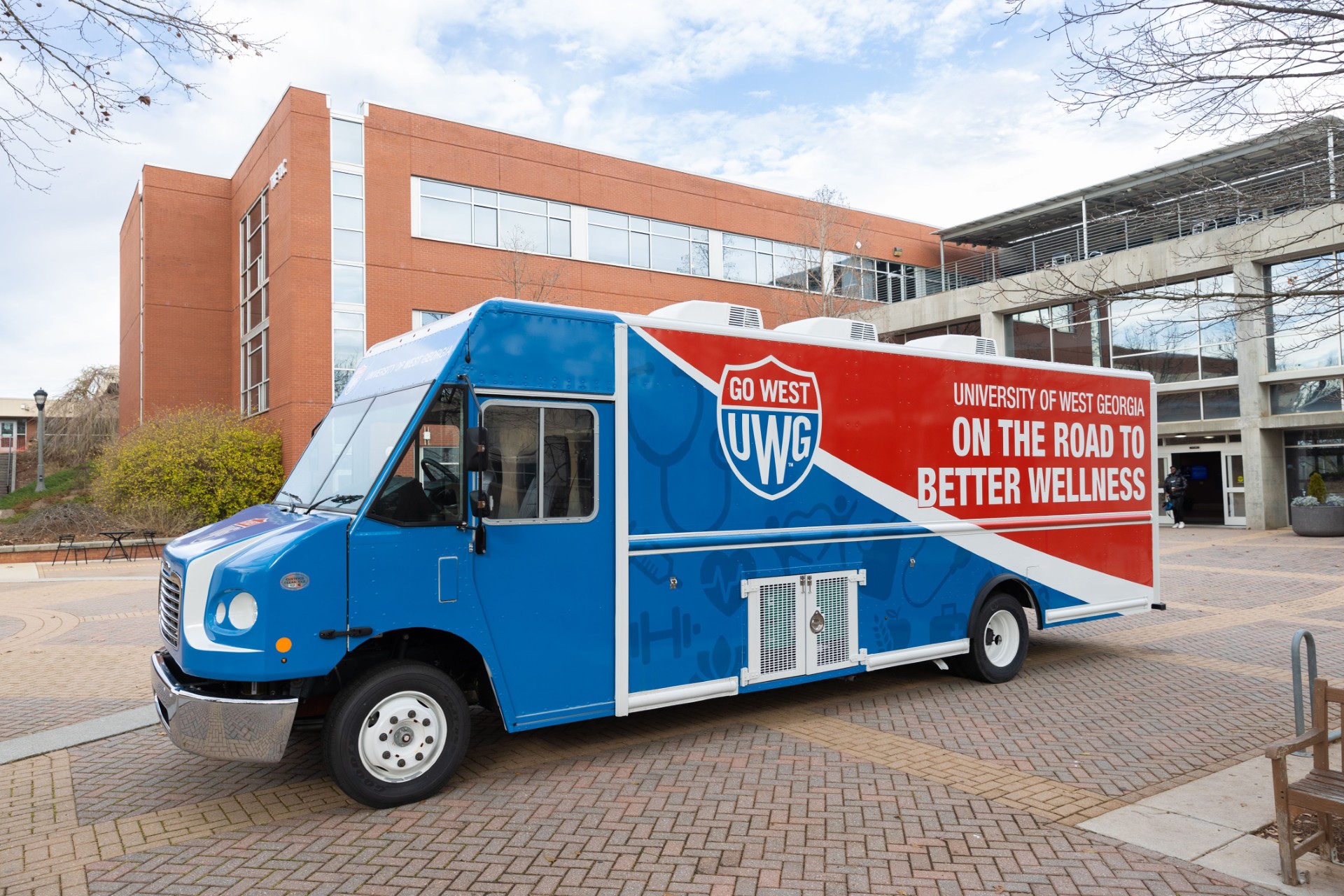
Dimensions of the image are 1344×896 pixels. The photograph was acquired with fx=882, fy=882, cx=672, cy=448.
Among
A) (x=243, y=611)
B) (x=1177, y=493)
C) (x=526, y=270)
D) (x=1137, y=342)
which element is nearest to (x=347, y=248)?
(x=526, y=270)

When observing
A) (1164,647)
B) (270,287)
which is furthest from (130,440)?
(1164,647)

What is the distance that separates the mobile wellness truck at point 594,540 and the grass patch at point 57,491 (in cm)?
3209

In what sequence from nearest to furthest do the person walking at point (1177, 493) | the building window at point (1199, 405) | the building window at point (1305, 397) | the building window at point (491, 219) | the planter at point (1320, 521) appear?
the planter at point (1320, 521), the building window at point (1305, 397), the building window at point (1199, 405), the person walking at point (1177, 493), the building window at point (491, 219)

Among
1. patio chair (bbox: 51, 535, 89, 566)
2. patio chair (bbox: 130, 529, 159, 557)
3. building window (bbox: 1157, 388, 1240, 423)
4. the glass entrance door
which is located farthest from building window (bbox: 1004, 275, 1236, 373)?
patio chair (bbox: 51, 535, 89, 566)

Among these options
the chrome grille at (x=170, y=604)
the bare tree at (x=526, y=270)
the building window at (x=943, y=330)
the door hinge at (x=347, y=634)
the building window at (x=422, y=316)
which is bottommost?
the door hinge at (x=347, y=634)

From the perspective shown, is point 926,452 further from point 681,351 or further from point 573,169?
point 573,169

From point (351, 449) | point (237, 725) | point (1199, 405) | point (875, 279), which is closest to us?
point (237, 725)

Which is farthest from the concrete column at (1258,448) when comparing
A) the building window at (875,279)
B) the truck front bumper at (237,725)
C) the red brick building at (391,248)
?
the truck front bumper at (237,725)

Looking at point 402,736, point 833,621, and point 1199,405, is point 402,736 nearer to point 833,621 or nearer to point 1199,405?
point 833,621

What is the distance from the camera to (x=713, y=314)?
22.2 ft

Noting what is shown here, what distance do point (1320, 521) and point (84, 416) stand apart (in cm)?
4647

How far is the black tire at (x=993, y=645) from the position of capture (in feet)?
26.1

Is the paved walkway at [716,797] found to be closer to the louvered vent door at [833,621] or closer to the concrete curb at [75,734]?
the concrete curb at [75,734]

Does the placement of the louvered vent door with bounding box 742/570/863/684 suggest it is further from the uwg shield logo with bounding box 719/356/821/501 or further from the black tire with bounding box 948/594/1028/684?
the black tire with bounding box 948/594/1028/684
